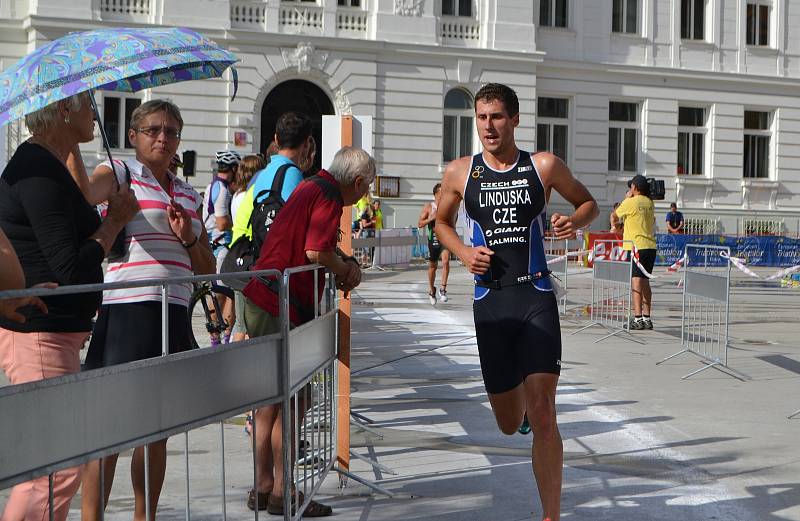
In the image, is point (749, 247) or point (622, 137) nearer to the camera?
point (749, 247)

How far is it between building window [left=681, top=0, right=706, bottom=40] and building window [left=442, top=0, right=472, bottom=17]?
7.90 m

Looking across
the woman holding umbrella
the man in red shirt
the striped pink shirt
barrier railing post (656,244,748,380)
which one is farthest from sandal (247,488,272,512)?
barrier railing post (656,244,748,380)

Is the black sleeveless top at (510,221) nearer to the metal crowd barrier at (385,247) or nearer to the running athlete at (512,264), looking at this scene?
the running athlete at (512,264)

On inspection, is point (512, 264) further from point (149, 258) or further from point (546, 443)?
point (149, 258)

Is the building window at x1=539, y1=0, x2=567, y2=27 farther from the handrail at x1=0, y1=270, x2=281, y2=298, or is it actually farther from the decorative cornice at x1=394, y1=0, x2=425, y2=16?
the handrail at x1=0, y1=270, x2=281, y2=298

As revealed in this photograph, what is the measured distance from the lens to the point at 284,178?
658cm

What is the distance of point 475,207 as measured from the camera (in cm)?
588

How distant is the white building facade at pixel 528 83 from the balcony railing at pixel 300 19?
0.17ft

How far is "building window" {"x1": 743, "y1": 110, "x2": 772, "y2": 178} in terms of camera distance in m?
39.0

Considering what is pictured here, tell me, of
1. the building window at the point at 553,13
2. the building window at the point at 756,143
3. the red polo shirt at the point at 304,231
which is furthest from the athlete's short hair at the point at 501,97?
the building window at the point at 756,143

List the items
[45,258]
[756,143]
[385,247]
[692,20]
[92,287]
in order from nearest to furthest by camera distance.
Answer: [92,287], [45,258], [385,247], [692,20], [756,143]

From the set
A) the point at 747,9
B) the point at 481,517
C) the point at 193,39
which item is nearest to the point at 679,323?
the point at 481,517

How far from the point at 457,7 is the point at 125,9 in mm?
9701

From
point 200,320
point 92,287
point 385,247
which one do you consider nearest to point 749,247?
point 385,247
